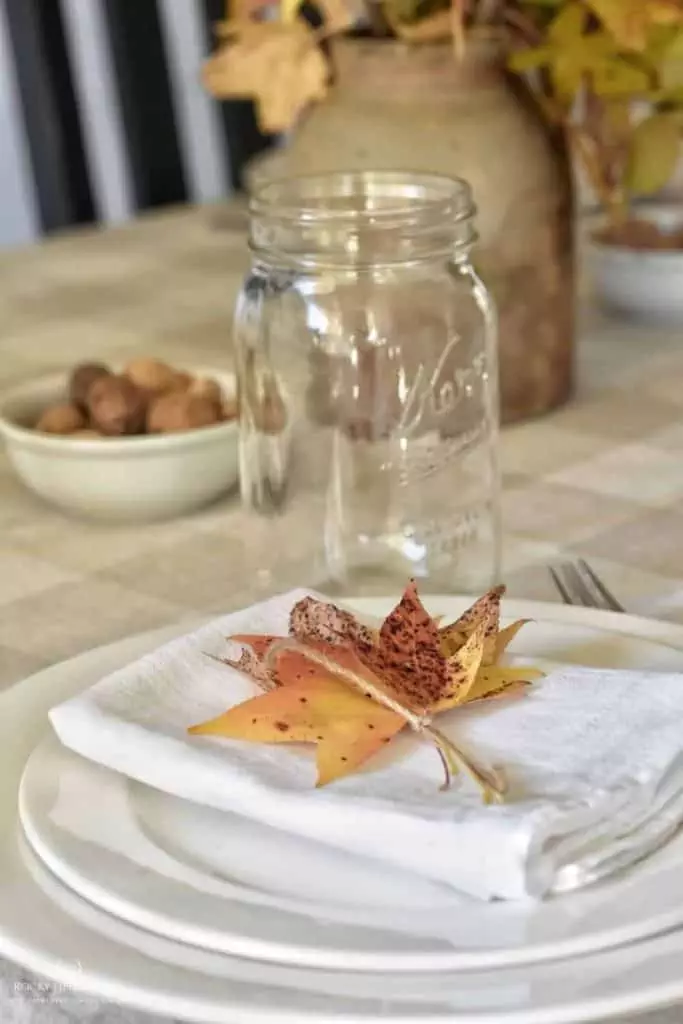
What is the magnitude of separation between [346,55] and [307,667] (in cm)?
54

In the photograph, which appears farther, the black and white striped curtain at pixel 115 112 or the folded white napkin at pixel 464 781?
the black and white striped curtain at pixel 115 112

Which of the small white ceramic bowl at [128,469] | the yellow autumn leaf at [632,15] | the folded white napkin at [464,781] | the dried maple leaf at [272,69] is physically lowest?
the small white ceramic bowl at [128,469]

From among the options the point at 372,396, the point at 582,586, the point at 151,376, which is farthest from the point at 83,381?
the point at 582,586

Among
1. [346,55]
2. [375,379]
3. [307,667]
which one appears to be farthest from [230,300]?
[307,667]

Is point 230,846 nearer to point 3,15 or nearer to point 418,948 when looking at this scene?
point 418,948

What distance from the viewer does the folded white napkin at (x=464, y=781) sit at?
40 centimetres

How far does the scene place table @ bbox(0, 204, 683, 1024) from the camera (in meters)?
0.68

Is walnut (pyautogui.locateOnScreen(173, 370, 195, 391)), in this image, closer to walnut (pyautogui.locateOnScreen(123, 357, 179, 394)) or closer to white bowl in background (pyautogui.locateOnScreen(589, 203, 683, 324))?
walnut (pyautogui.locateOnScreen(123, 357, 179, 394))

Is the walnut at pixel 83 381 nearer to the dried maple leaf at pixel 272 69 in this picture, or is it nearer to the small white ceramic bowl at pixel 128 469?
the small white ceramic bowl at pixel 128 469

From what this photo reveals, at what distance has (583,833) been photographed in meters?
0.41

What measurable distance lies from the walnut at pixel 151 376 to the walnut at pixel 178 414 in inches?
1.2

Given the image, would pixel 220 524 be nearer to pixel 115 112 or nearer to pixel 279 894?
pixel 279 894

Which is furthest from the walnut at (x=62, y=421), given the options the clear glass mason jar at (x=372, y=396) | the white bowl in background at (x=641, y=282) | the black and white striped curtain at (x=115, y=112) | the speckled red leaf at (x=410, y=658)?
the black and white striped curtain at (x=115, y=112)

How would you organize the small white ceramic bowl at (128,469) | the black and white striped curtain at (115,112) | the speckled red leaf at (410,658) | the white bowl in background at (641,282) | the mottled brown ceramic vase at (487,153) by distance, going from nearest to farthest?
the speckled red leaf at (410,658), the small white ceramic bowl at (128,469), the mottled brown ceramic vase at (487,153), the white bowl in background at (641,282), the black and white striped curtain at (115,112)
